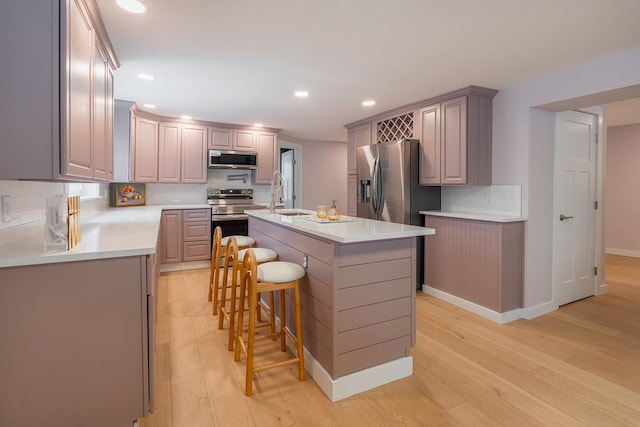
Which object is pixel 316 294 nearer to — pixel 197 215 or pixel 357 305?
pixel 357 305

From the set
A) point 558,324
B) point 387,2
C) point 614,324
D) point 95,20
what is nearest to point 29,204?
point 95,20

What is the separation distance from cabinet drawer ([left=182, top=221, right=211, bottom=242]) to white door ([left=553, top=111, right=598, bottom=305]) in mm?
4274

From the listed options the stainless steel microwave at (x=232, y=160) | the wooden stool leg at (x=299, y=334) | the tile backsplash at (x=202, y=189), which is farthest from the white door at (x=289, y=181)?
the wooden stool leg at (x=299, y=334)

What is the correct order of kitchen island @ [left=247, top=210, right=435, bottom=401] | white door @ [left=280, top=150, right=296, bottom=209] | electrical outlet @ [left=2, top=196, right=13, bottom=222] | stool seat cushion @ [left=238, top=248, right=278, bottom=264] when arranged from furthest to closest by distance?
white door @ [left=280, top=150, right=296, bottom=209] < stool seat cushion @ [left=238, top=248, right=278, bottom=264] < kitchen island @ [left=247, top=210, right=435, bottom=401] < electrical outlet @ [left=2, top=196, right=13, bottom=222]

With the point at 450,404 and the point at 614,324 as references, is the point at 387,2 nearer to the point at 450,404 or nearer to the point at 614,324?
the point at 450,404

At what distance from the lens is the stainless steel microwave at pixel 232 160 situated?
5.05m

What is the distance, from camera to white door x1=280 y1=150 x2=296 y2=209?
687cm

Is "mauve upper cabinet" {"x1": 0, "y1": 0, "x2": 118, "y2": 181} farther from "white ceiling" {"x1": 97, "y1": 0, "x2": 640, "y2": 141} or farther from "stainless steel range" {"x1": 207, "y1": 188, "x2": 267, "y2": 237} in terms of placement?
"stainless steel range" {"x1": 207, "y1": 188, "x2": 267, "y2": 237}

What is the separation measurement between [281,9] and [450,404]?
244cm

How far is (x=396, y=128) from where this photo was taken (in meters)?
4.23

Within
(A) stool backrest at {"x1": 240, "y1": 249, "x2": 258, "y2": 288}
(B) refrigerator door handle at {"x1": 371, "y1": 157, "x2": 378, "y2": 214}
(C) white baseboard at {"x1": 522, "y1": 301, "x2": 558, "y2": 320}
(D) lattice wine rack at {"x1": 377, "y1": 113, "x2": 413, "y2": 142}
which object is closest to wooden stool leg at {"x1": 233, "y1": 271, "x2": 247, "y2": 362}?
(A) stool backrest at {"x1": 240, "y1": 249, "x2": 258, "y2": 288}

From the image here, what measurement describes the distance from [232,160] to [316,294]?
3.65m

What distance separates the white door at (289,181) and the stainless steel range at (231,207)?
134 centimetres

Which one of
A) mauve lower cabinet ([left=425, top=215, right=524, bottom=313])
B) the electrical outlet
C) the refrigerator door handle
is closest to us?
the electrical outlet
